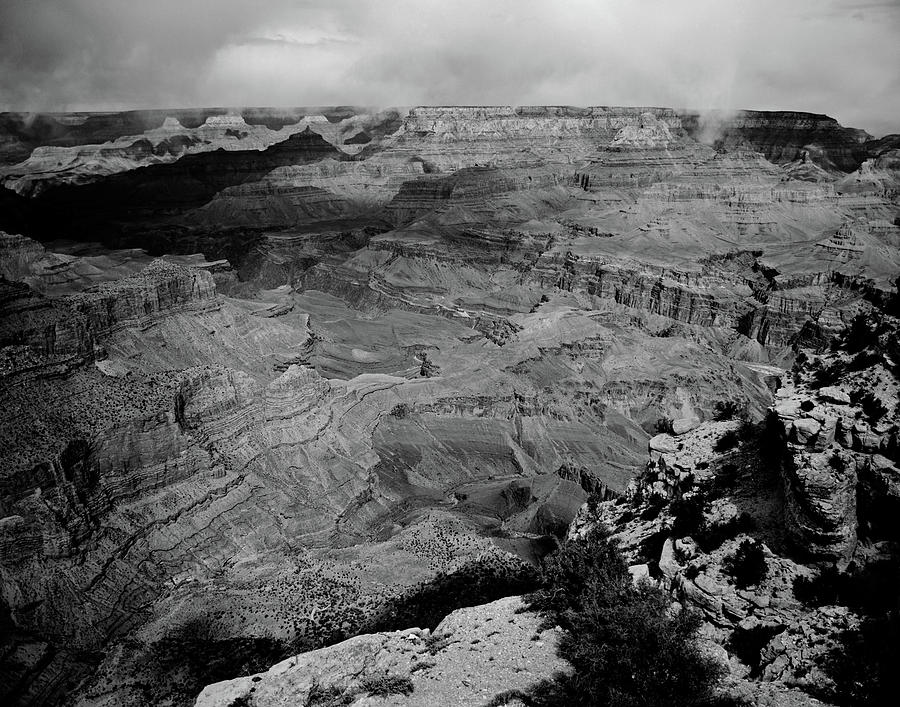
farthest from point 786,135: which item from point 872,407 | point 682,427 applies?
point 872,407

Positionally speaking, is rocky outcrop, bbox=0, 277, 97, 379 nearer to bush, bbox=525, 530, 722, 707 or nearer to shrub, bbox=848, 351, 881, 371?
bush, bbox=525, 530, 722, 707

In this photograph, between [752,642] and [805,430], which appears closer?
[752,642]

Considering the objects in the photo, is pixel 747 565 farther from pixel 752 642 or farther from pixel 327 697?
pixel 327 697

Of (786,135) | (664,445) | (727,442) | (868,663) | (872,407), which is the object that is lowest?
(868,663)

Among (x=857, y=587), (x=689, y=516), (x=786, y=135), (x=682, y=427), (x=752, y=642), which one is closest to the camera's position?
(x=857, y=587)

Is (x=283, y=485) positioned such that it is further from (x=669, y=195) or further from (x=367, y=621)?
(x=669, y=195)

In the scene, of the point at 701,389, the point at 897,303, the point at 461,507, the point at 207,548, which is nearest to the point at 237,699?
the point at 207,548

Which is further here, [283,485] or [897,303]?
[283,485]
